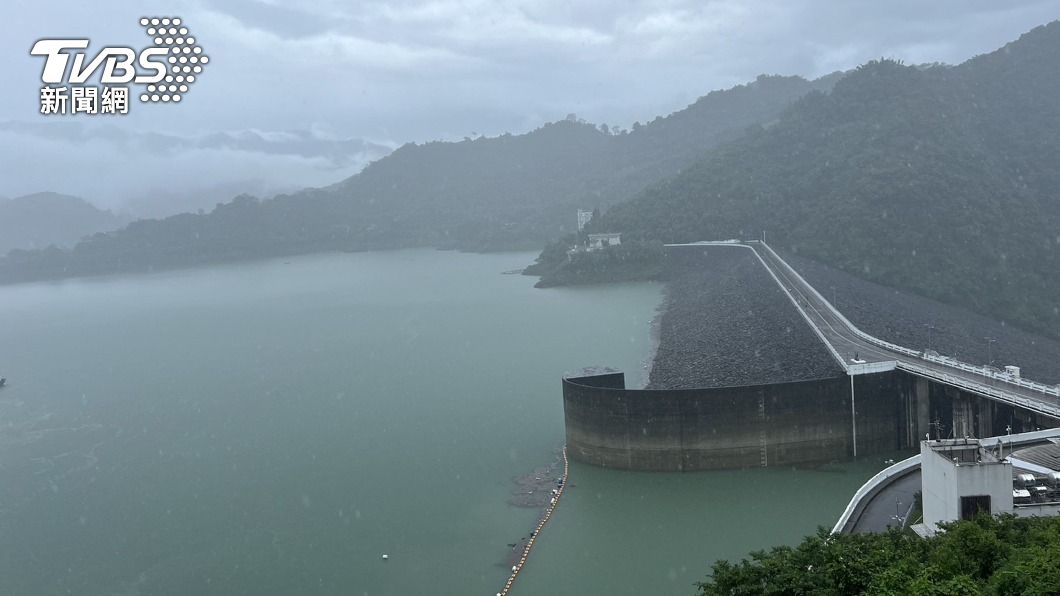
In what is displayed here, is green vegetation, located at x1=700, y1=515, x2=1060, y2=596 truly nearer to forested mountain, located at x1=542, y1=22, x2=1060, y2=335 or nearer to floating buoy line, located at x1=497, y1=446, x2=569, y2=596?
floating buoy line, located at x1=497, y1=446, x2=569, y2=596

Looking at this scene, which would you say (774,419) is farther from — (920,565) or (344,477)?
(920,565)

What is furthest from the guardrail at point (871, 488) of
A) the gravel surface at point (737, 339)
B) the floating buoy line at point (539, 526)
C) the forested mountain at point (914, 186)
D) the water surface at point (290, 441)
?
the forested mountain at point (914, 186)

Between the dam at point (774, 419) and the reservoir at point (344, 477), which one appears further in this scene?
the dam at point (774, 419)

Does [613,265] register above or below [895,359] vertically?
above

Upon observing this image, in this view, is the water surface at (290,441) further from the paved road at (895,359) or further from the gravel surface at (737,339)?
the paved road at (895,359)

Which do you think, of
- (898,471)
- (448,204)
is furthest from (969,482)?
(448,204)
